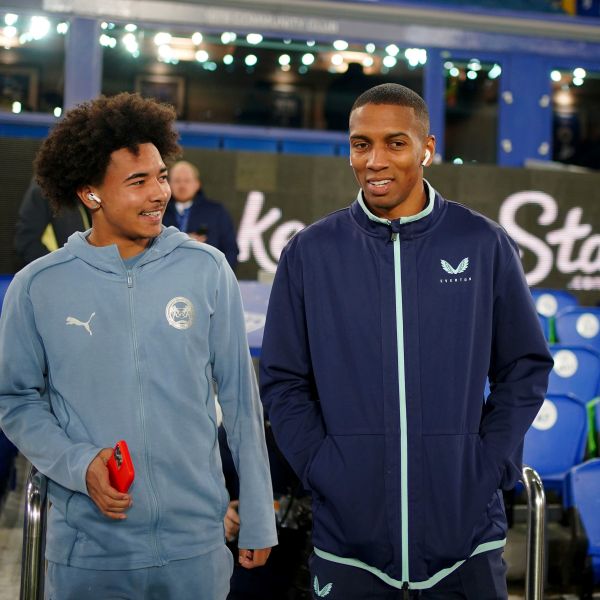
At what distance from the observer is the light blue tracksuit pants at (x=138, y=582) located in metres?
2.15

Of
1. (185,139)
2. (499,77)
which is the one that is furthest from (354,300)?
(499,77)

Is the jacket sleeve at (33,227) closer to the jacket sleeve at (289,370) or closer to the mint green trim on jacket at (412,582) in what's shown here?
the jacket sleeve at (289,370)

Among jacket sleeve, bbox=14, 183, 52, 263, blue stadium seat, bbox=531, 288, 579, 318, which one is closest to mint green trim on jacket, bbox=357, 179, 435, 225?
jacket sleeve, bbox=14, 183, 52, 263

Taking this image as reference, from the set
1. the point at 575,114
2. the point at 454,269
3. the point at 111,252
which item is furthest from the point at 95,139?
the point at 575,114

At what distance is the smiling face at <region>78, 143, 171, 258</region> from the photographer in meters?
2.32

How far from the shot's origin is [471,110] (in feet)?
36.7

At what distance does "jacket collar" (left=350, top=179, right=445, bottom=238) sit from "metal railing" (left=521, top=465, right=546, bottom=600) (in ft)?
3.48

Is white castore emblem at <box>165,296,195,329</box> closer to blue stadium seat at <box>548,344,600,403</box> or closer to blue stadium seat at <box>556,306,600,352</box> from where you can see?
blue stadium seat at <box>548,344,600,403</box>

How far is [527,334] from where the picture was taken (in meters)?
2.22

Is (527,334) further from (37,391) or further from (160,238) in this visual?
(37,391)

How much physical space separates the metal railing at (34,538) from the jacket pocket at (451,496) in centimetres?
104

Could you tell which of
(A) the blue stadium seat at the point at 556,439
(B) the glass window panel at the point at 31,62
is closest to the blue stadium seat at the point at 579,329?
(A) the blue stadium seat at the point at 556,439

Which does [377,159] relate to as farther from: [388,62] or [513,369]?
[388,62]

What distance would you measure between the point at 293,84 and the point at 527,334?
28.9 ft
